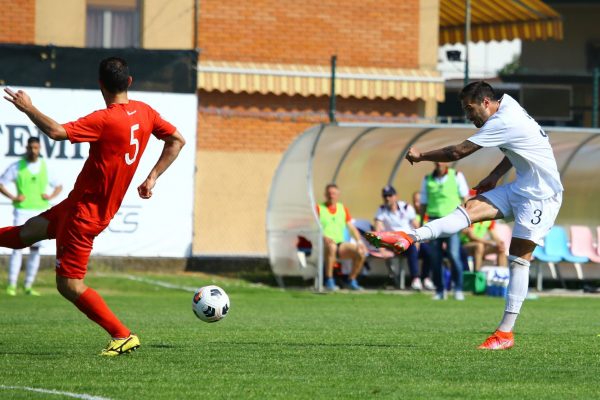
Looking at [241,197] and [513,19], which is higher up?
[513,19]

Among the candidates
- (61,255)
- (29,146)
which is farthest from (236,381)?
(29,146)

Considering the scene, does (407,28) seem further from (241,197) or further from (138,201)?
(138,201)

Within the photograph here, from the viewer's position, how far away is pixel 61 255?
357 inches

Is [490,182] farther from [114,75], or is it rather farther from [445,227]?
[114,75]

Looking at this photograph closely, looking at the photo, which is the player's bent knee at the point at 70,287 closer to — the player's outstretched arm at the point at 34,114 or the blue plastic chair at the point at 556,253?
the player's outstretched arm at the point at 34,114

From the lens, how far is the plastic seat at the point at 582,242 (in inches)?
873

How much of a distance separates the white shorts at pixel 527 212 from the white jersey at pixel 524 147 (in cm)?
5

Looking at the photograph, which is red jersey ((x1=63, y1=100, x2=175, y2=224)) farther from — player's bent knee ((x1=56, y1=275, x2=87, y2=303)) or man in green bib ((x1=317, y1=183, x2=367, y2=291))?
man in green bib ((x1=317, y1=183, x2=367, y2=291))

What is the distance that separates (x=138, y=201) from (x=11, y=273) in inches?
128

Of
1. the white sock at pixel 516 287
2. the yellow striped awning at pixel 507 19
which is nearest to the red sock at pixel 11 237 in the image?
the white sock at pixel 516 287

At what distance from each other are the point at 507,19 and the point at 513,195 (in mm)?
19209

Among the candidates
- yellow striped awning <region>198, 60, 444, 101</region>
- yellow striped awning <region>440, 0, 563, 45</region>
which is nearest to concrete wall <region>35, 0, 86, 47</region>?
yellow striped awning <region>198, 60, 444, 101</region>

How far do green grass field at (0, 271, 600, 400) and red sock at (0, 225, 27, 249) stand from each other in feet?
2.67

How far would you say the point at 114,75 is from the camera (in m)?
8.97
